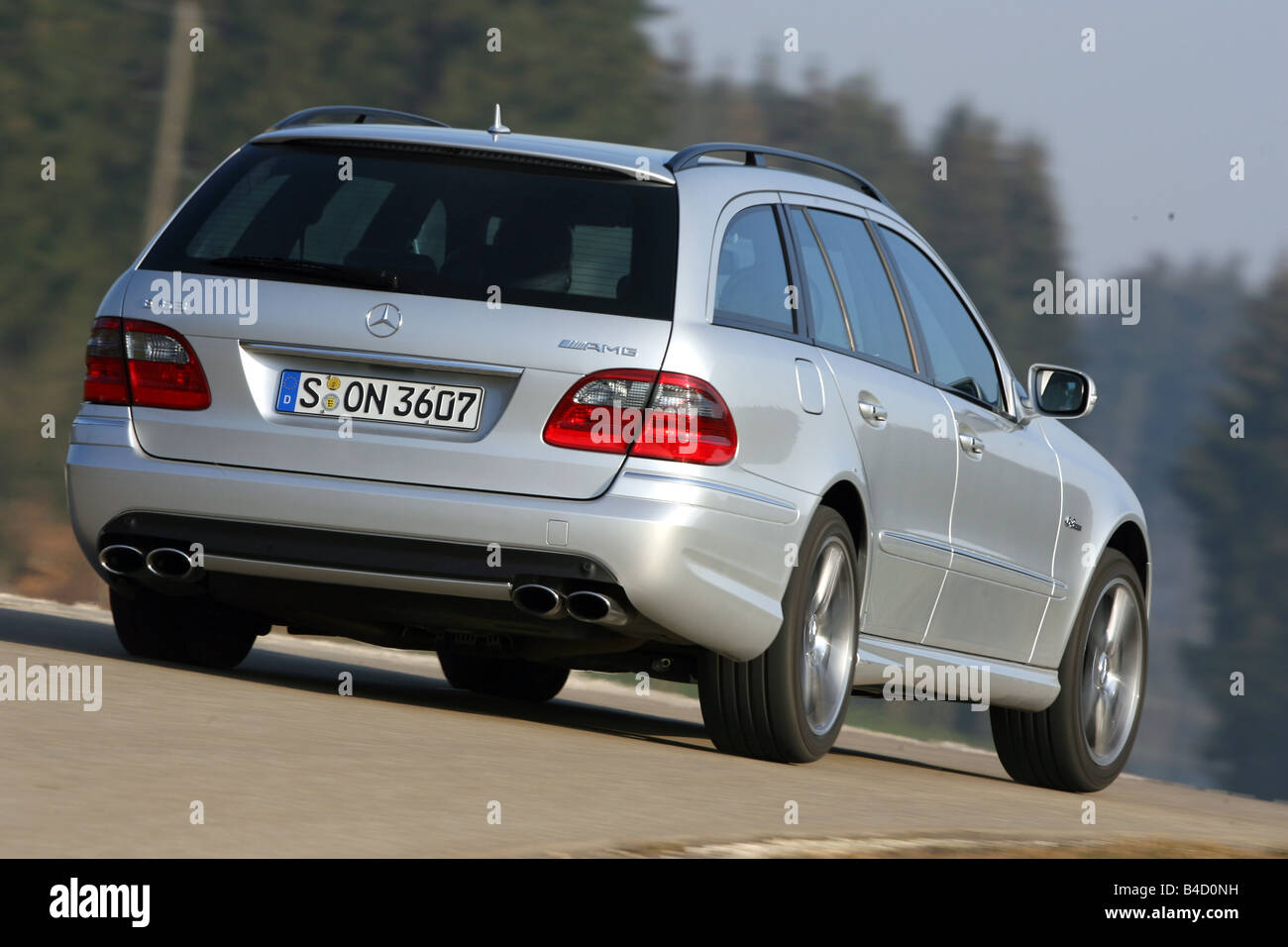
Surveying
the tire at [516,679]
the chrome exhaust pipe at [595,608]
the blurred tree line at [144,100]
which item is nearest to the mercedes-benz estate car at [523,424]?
the chrome exhaust pipe at [595,608]

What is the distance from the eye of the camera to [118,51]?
5016cm

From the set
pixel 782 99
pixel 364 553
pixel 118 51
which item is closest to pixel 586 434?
pixel 364 553

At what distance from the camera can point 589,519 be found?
21.8ft

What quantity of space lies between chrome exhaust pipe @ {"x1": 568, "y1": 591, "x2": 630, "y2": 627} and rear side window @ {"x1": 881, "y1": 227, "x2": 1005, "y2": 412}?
217cm

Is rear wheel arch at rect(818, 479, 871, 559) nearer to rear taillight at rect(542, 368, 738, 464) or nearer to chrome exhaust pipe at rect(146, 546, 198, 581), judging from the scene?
rear taillight at rect(542, 368, 738, 464)

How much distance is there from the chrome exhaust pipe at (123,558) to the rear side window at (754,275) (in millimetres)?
2002

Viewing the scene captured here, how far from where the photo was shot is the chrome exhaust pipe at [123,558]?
7078mm

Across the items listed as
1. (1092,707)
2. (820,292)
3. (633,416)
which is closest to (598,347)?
(633,416)

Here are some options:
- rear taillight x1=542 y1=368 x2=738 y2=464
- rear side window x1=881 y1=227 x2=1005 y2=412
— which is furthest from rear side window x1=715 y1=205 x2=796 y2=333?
rear side window x1=881 y1=227 x2=1005 y2=412

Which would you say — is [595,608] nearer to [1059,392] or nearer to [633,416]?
[633,416]

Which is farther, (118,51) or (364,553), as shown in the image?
(118,51)

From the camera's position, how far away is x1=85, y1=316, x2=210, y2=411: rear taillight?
23.0ft
